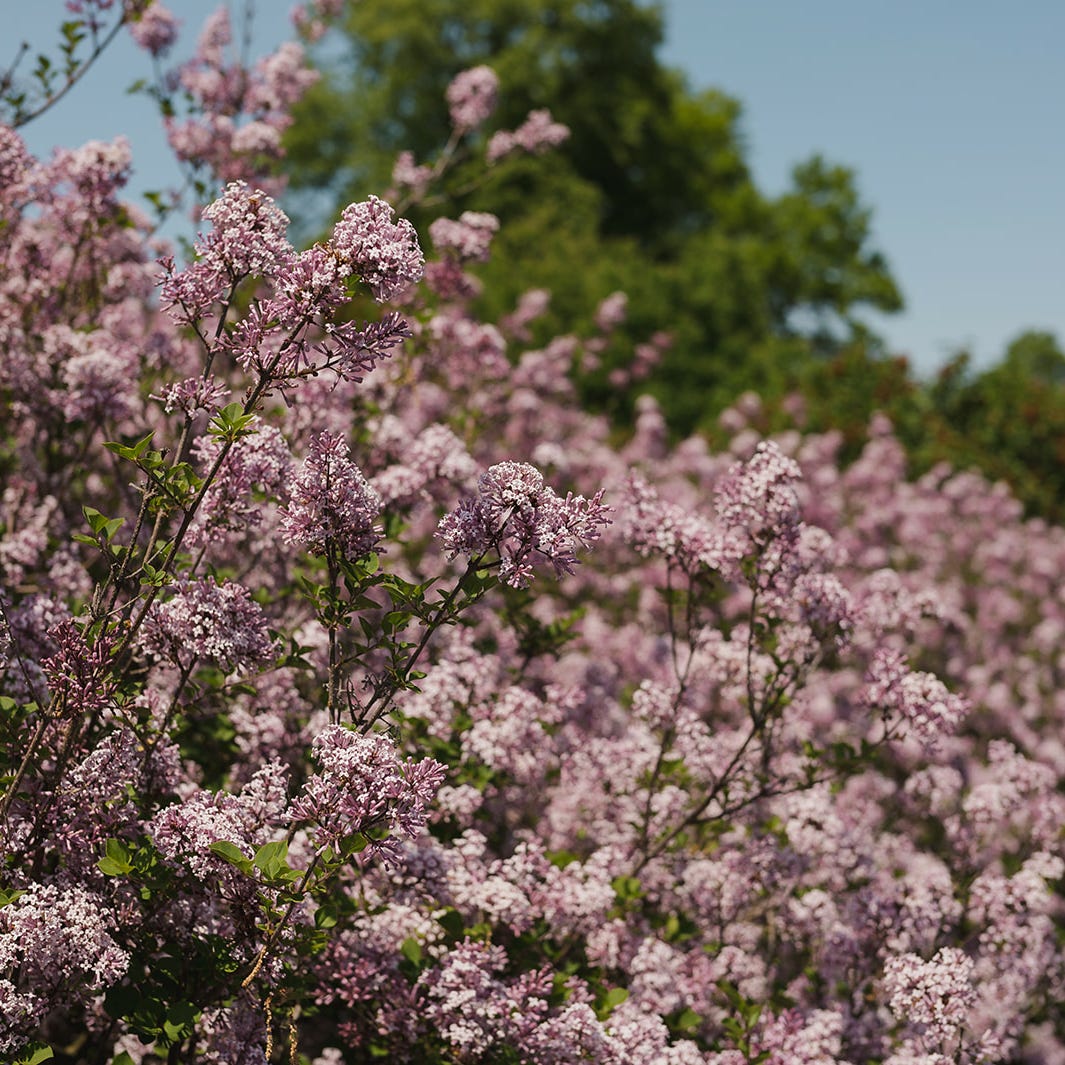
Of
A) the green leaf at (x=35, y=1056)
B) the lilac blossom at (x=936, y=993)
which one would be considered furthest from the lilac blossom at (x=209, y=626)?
the lilac blossom at (x=936, y=993)

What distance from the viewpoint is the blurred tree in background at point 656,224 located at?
21.5 meters

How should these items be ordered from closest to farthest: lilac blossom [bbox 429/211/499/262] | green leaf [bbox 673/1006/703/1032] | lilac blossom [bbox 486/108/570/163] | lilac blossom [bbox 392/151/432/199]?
green leaf [bbox 673/1006/703/1032]
lilac blossom [bbox 429/211/499/262]
lilac blossom [bbox 392/151/432/199]
lilac blossom [bbox 486/108/570/163]

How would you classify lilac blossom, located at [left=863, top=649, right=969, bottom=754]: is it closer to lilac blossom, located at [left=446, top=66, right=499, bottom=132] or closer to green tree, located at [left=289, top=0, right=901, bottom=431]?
lilac blossom, located at [left=446, top=66, right=499, bottom=132]

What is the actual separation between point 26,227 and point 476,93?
3.54 m

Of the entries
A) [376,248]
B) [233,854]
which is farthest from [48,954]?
[376,248]

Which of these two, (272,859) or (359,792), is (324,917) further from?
(359,792)

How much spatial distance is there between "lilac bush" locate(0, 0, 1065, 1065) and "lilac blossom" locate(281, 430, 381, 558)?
2cm

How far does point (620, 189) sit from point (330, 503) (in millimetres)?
44491

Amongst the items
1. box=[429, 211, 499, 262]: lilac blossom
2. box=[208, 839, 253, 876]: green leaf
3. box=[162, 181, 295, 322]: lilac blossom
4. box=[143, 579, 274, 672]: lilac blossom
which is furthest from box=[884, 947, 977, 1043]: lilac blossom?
box=[429, 211, 499, 262]: lilac blossom

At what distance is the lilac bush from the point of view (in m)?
3.30

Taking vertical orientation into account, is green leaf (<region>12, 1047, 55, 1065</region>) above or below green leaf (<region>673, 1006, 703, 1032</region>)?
below

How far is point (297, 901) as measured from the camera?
3.11 meters

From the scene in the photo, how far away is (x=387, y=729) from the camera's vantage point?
11.7 ft

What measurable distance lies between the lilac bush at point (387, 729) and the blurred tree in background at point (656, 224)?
9.41ft
